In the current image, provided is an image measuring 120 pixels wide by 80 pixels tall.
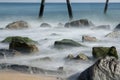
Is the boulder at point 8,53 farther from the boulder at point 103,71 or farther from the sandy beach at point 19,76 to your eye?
the boulder at point 103,71

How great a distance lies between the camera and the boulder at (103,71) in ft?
23.5

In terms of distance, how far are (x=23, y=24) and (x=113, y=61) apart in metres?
13.7

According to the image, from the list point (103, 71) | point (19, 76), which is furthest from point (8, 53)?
point (103, 71)

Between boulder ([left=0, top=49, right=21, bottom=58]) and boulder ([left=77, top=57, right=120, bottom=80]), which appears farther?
boulder ([left=0, top=49, right=21, bottom=58])

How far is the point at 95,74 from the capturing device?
7.15 m

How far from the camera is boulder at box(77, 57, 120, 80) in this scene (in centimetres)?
717

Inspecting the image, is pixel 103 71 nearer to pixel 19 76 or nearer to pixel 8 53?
pixel 19 76

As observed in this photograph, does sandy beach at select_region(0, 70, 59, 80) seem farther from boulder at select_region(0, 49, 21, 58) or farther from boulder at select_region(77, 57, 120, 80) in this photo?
boulder at select_region(0, 49, 21, 58)

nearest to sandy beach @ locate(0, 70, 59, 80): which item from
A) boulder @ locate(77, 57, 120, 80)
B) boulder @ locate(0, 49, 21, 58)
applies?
boulder @ locate(77, 57, 120, 80)

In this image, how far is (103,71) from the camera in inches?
285

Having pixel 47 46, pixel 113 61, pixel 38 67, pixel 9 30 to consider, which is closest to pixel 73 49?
pixel 47 46

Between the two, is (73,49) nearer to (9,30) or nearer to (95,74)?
(95,74)

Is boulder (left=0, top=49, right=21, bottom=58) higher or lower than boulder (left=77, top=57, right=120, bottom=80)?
lower

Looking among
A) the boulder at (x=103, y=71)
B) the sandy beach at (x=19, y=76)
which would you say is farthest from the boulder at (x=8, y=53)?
the boulder at (x=103, y=71)
